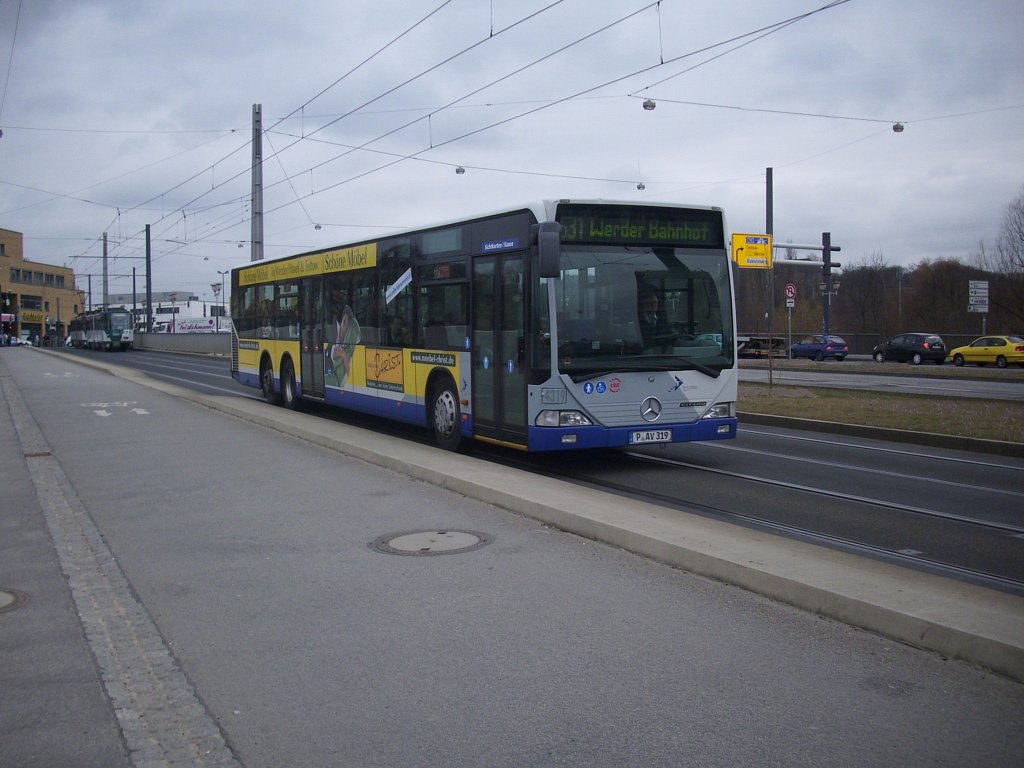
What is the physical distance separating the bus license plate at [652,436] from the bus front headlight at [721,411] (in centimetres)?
56

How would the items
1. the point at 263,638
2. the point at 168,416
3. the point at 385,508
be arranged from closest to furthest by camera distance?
the point at 263,638 < the point at 385,508 < the point at 168,416

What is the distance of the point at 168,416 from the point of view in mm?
18234

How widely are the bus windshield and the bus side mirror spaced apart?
521 mm

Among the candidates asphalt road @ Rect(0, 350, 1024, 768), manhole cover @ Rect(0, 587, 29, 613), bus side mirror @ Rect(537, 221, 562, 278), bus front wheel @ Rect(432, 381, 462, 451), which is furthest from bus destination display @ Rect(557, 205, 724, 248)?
manhole cover @ Rect(0, 587, 29, 613)

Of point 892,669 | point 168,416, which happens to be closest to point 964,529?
point 892,669

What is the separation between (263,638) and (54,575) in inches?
92.5

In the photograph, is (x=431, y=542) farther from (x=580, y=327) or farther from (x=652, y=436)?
(x=652, y=436)

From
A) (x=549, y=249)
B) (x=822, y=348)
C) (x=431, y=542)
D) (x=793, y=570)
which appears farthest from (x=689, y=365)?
(x=822, y=348)

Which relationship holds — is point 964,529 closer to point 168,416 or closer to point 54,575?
point 54,575

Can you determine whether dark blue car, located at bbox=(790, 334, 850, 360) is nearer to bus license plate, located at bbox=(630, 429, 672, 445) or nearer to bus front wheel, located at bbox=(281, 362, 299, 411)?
bus front wheel, located at bbox=(281, 362, 299, 411)

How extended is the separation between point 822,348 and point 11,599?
4950 cm

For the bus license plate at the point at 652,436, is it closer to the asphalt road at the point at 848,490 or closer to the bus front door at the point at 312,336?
the asphalt road at the point at 848,490

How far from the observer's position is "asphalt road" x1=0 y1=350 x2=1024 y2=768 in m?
3.97

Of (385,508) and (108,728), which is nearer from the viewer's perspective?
(108,728)
